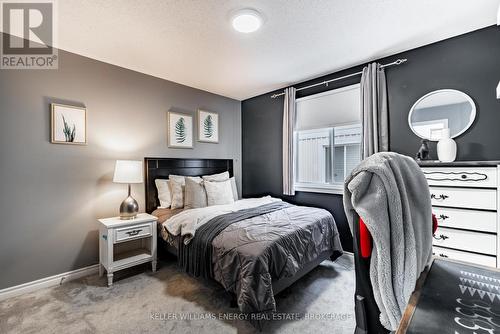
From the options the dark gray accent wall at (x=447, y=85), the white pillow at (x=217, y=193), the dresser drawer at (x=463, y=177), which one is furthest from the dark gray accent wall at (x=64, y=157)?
the dresser drawer at (x=463, y=177)

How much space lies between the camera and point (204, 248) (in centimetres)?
208

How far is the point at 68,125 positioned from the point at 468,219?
3.98 meters

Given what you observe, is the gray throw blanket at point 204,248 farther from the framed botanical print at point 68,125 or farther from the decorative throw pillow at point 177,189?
the framed botanical print at point 68,125

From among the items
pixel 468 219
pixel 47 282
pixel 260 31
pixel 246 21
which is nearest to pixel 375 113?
pixel 468 219

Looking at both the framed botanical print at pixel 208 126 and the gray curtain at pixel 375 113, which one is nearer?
the gray curtain at pixel 375 113

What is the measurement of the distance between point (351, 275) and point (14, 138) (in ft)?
12.5

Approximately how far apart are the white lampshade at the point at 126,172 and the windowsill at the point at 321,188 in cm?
237

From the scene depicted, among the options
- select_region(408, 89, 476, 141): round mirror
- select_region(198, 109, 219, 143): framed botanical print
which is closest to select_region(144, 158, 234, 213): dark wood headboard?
select_region(198, 109, 219, 143): framed botanical print

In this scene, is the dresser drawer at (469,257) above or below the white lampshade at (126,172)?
below

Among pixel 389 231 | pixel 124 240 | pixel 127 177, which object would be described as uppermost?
pixel 127 177

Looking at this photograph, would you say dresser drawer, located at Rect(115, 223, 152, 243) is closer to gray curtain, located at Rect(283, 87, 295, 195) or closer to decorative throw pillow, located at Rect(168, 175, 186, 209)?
decorative throw pillow, located at Rect(168, 175, 186, 209)

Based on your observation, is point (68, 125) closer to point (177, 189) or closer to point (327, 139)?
point (177, 189)

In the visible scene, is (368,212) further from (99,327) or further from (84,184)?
(84,184)

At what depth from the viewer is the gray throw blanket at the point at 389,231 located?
29.2 inches
